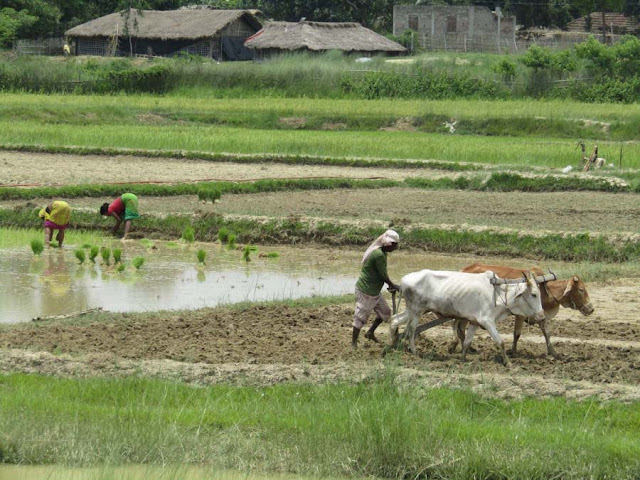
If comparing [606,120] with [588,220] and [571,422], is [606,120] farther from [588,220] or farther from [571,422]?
[571,422]

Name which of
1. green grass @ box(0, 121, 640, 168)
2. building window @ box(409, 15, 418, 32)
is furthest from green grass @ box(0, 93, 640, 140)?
building window @ box(409, 15, 418, 32)

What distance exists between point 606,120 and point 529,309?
80.4 ft

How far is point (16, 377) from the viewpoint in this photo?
8.33 metres

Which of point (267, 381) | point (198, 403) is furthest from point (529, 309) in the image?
point (198, 403)

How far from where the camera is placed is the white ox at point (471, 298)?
9180 millimetres

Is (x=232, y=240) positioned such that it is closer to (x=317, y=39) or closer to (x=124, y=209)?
(x=124, y=209)

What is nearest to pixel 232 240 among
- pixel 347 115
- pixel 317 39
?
pixel 347 115

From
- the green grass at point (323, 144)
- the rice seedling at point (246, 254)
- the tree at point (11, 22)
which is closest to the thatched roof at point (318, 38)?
the tree at point (11, 22)

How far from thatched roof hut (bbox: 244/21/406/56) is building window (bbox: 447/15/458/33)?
211 inches

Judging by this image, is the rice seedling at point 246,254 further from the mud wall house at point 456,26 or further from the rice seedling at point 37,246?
the mud wall house at point 456,26

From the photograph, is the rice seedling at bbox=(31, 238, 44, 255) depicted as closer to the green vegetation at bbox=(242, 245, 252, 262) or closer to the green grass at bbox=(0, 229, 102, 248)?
the green grass at bbox=(0, 229, 102, 248)

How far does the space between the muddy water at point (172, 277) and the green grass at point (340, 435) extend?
14.8ft

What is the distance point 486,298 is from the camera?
30.1ft

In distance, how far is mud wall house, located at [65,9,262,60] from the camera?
2057 inches
